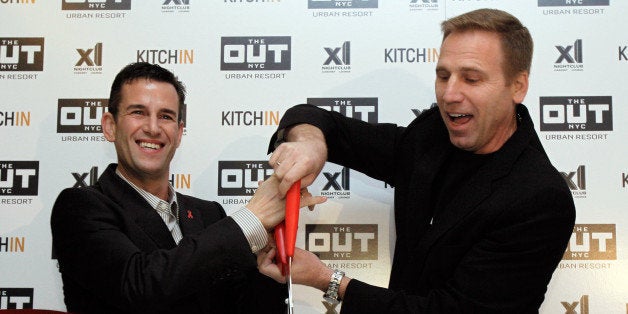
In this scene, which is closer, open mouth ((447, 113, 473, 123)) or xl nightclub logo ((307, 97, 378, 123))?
open mouth ((447, 113, 473, 123))

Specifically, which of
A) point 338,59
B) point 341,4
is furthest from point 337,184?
point 341,4

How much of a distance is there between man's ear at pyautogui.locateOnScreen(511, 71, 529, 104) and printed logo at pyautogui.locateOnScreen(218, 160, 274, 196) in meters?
1.06

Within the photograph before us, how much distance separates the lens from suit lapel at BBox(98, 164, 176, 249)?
7.18 feet

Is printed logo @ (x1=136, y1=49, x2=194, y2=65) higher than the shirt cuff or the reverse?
higher

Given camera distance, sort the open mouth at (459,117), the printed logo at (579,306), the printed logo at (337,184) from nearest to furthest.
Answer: the open mouth at (459,117)
the printed logo at (579,306)
the printed logo at (337,184)

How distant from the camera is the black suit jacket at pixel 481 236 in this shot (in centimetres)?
199

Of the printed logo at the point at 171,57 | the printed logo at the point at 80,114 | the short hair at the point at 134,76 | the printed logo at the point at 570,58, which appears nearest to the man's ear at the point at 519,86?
the printed logo at the point at 570,58

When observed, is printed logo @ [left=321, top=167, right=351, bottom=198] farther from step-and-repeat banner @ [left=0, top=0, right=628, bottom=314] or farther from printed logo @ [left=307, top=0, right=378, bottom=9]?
printed logo @ [left=307, top=0, right=378, bottom=9]

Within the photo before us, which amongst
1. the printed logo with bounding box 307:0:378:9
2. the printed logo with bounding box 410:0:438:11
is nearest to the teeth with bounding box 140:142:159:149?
the printed logo with bounding box 307:0:378:9

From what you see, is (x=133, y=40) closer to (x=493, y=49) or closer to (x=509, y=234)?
(x=493, y=49)

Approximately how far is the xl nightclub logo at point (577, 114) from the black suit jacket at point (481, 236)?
61cm

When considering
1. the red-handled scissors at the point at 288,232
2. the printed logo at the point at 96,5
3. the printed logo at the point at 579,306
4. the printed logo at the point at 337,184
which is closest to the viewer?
the red-handled scissors at the point at 288,232

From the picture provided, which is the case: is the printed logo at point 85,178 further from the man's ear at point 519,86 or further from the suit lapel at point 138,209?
the man's ear at point 519,86

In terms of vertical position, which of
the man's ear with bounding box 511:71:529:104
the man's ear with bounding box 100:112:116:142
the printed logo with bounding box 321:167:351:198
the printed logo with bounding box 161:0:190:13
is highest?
the printed logo with bounding box 161:0:190:13
